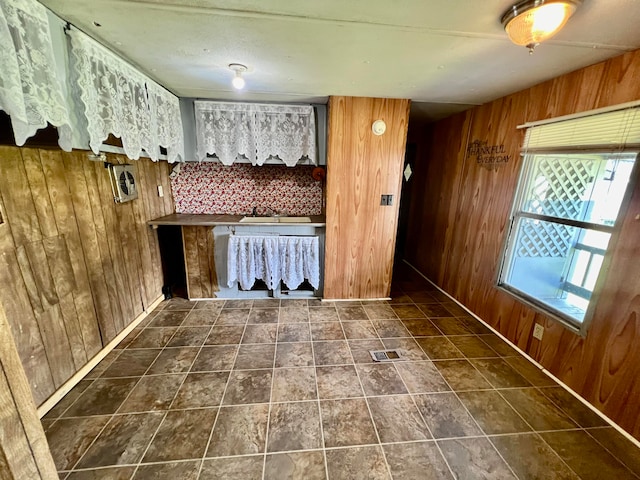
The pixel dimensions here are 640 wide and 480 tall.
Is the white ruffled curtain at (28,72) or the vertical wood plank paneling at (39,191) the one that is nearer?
the white ruffled curtain at (28,72)

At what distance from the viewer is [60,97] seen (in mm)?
1286

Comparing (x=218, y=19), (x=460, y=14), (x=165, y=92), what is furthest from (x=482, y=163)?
(x=165, y=92)

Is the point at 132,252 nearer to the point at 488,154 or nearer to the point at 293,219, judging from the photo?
the point at 293,219

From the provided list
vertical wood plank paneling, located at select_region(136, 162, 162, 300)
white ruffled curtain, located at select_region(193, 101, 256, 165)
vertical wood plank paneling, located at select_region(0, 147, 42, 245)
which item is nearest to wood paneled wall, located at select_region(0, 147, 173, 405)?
vertical wood plank paneling, located at select_region(0, 147, 42, 245)

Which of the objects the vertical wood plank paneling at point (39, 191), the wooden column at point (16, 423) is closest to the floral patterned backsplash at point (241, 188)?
the vertical wood plank paneling at point (39, 191)

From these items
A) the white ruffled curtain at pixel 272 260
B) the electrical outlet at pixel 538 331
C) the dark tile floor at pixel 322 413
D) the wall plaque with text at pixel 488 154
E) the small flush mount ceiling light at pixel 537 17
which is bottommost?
the dark tile floor at pixel 322 413

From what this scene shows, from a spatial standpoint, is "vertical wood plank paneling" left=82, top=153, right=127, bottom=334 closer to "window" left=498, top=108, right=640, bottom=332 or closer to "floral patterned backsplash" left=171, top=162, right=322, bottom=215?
"floral patterned backsplash" left=171, top=162, right=322, bottom=215

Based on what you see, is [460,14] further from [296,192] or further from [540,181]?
[296,192]

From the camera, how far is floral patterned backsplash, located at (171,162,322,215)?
10.2 ft

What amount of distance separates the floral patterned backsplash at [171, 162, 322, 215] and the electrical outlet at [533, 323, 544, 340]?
8.04 ft

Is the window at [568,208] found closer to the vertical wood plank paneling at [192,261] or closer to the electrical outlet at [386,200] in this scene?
the electrical outlet at [386,200]

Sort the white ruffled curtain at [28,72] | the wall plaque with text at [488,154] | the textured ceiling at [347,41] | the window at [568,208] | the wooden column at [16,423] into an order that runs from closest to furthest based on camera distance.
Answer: the wooden column at [16,423], the white ruffled curtain at [28,72], the textured ceiling at [347,41], the window at [568,208], the wall plaque with text at [488,154]

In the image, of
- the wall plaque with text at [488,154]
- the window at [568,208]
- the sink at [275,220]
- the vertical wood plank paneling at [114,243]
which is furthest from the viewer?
the sink at [275,220]

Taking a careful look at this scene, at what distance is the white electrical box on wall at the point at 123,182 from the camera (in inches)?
84.0
